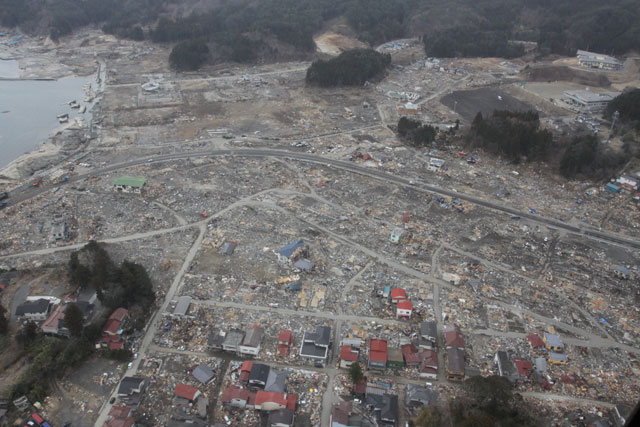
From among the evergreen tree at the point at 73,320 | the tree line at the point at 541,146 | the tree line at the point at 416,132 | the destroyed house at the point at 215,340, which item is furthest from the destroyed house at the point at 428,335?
the tree line at the point at 416,132

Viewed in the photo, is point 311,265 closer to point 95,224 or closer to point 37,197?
point 95,224

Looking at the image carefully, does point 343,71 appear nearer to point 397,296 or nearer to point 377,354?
point 397,296

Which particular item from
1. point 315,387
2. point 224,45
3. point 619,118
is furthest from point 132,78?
point 619,118

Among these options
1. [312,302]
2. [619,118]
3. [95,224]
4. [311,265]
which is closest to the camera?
[312,302]

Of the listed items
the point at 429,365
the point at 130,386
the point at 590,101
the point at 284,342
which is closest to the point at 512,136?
the point at 590,101

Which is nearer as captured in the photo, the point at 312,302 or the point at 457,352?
the point at 457,352

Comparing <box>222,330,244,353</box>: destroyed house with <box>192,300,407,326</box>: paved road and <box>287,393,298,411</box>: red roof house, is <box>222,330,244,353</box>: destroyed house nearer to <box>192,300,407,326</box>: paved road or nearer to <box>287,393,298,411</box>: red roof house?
<box>192,300,407,326</box>: paved road

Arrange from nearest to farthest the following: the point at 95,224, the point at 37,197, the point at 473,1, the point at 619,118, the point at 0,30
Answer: the point at 95,224 → the point at 37,197 → the point at 619,118 → the point at 0,30 → the point at 473,1

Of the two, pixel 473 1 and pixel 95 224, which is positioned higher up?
pixel 473 1
